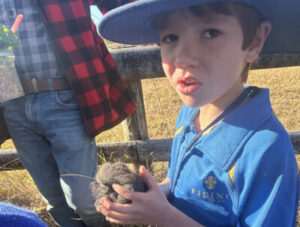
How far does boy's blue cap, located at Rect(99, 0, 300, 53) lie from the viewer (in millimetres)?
797

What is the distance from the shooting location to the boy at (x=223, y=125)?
79 cm

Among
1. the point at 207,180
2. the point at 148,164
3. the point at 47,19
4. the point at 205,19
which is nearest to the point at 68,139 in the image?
the point at 47,19

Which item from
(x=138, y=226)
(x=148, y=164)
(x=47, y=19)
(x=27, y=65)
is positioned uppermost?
(x=47, y=19)

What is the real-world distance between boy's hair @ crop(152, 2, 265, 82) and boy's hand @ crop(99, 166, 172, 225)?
0.52 meters

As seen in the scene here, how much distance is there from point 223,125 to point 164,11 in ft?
1.33

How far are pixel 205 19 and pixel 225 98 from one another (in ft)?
0.97

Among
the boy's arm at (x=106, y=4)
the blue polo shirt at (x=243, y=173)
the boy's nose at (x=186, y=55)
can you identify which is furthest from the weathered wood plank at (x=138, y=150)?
the boy's nose at (x=186, y=55)

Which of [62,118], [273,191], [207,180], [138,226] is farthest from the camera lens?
[138,226]

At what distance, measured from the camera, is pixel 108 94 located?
1.66 meters

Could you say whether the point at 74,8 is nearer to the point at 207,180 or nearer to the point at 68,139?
the point at 68,139

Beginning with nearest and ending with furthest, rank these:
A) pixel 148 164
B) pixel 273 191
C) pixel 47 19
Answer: pixel 273 191
pixel 47 19
pixel 148 164

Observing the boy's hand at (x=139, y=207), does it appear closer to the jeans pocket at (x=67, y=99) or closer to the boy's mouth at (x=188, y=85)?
the boy's mouth at (x=188, y=85)

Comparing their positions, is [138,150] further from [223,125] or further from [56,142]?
[223,125]

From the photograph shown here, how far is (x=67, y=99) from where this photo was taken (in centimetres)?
157
